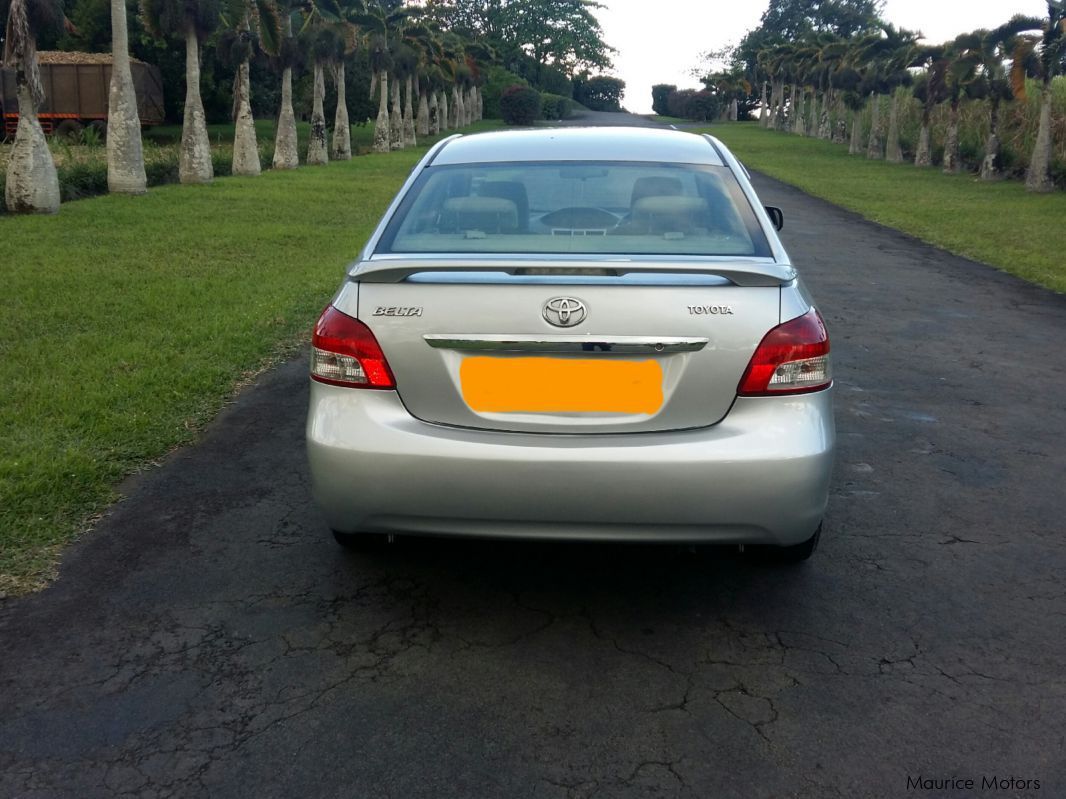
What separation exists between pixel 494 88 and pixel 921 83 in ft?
196

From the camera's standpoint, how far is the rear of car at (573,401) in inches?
124

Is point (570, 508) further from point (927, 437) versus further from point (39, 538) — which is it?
point (927, 437)

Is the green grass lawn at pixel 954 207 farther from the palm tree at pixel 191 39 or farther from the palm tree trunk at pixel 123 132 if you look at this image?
the palm tree at pixel 191 39

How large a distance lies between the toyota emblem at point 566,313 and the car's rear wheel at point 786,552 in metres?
1.22

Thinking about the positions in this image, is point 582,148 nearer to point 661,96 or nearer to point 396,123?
point 396,123

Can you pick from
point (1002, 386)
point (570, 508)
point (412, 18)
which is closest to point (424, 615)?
point (570, 508)

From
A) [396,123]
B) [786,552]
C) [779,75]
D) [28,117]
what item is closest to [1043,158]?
[28,117]

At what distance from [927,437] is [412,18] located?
4801 cm

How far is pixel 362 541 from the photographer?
153 inches

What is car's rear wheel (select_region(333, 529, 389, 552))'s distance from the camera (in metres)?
3.81

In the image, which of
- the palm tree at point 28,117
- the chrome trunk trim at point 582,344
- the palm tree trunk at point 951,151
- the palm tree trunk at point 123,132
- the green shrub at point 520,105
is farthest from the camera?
the green shrub at point 520,105

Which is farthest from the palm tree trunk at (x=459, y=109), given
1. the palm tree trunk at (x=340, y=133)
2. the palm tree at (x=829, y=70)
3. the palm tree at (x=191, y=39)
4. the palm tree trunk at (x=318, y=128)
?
the palm tree at (x=191, y=39)

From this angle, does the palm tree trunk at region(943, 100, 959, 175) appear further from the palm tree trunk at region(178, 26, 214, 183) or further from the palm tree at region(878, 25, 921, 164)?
the palm tree trunk at region(178, 26, 214, 183)

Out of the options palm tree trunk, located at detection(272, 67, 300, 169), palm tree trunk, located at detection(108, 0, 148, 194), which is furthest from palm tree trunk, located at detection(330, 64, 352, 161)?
palm tree trunk, located at detection(108, 0, 148, 194)
